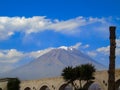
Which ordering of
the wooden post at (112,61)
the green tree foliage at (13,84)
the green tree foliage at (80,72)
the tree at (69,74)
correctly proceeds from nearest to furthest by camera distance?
the wooden post at (112,61) < the green tree foliage at (80,72) < the tree at (69,74) < the green tree foliage at (13,84)

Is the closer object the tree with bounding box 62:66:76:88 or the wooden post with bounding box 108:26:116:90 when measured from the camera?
the wooden post with bounding box 108:26:116:90

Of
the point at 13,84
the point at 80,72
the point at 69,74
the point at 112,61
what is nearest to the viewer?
the point at 112,61

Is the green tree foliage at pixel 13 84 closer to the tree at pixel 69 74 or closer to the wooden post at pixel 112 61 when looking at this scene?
the tree at pixel 69 74

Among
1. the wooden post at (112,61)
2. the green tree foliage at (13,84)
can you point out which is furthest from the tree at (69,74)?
the green tree foliage at (13,84)

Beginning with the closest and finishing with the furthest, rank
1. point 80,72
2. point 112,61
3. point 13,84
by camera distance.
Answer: point 112,61, point 80,72, point 13,84

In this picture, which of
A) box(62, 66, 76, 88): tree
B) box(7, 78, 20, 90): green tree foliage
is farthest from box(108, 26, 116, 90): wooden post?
box(7, 78, 20, 90): green tree foliage

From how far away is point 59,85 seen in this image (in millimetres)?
55781

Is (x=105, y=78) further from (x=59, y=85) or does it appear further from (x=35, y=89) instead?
(x=35, y=89)

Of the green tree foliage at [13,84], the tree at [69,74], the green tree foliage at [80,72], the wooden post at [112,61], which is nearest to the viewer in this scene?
the wooden post at [112,61]

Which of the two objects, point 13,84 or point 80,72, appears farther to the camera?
point 13,84

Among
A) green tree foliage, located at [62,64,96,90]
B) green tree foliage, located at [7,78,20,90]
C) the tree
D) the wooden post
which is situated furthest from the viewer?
green tree foliage, located at [7,78,20,90]

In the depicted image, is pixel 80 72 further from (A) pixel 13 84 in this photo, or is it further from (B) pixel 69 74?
(A) pixel 13 84

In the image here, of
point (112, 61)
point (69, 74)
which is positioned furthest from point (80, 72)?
point (112, 61)

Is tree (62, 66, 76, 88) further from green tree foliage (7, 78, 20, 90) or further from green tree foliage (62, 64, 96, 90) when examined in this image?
green tree foliage (7, 78, 20, 90)
